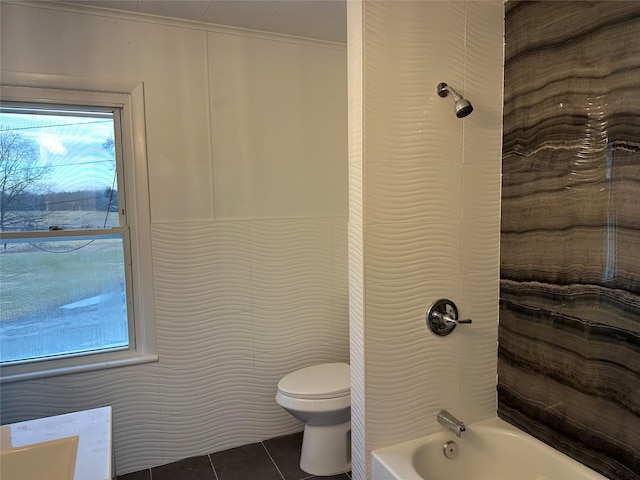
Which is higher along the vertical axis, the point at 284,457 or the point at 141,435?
the point at 141,435

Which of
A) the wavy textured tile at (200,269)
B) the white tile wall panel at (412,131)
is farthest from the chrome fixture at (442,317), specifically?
the wavy textured tile at (200,269)

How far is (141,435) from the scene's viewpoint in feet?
7.04

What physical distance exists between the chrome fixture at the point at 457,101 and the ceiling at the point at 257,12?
0.70 metres

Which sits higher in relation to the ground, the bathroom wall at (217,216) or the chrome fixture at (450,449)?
the bathroom wall at (217,216)

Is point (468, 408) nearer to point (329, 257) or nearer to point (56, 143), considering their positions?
point (329, 257)

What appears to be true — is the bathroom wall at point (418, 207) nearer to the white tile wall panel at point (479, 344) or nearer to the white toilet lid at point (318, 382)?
the white tile wall panel at point (479, 344)

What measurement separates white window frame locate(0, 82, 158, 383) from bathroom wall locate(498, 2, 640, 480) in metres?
1.69

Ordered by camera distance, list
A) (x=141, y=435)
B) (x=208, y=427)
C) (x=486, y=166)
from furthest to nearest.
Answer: (x=208, y=427), (x=141, y=435), (x=486, y=166)

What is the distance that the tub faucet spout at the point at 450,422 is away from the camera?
5.39ft

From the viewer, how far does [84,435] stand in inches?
45.0

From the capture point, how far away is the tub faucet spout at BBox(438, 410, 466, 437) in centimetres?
164

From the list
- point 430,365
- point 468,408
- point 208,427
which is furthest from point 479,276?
point 208,427

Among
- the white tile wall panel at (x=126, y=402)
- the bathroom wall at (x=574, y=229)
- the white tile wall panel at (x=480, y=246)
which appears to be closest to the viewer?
the bathroom wall at (x=574, y=229)

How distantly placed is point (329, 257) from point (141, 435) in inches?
54.0
